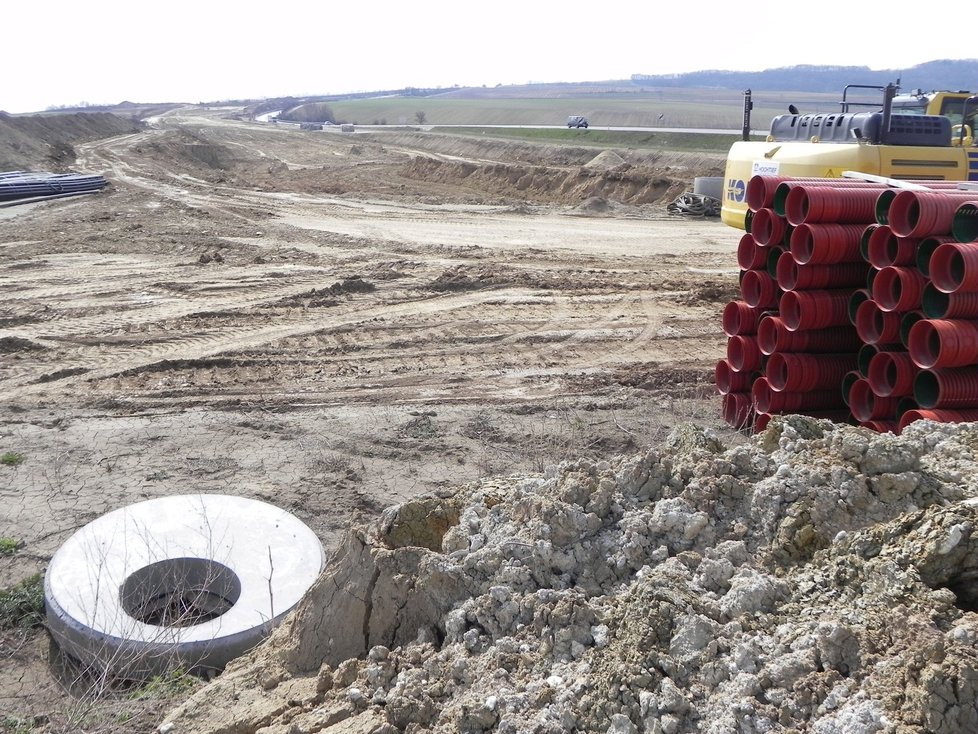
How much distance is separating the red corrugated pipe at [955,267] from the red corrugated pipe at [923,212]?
0.21 metres

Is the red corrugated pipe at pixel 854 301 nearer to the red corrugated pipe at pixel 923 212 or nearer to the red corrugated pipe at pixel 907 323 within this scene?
the red corrugated pipe at pixel 907 323

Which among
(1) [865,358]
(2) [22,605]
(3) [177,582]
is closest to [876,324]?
(1) [865,358]

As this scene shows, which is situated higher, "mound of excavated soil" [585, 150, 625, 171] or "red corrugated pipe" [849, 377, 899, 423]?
"mound of excavated soil" [585, 150, 625, 171]

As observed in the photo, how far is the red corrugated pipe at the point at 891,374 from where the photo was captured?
23.0ft

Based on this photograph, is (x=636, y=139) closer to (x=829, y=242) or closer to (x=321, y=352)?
(x=321, y=352)

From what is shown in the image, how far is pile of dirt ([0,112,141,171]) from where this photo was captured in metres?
35.4

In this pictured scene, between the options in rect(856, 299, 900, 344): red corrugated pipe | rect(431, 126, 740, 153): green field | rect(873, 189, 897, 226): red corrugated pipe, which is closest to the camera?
rect(856, 299, 900, 344): red corrugated pipe

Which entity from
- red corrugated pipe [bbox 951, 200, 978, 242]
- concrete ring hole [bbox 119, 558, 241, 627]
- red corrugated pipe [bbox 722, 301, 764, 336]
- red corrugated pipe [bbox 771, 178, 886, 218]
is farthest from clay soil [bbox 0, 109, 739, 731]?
red corrugated pipe [bbox 951, 200, 978, 242]

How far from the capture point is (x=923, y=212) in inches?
263

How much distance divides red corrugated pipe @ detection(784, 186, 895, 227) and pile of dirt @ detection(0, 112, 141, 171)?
33.9 metres

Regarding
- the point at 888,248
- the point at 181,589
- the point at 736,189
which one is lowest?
the point at 181,589

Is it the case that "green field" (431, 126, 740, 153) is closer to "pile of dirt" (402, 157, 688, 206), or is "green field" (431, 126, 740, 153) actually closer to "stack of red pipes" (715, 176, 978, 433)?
"pile of dirt" (402, 157, 688, 206)

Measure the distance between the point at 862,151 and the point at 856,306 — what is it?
11.7 ft

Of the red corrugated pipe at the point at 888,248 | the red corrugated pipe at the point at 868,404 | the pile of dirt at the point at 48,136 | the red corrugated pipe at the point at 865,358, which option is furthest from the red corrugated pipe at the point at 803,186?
the pile of dirt at the point at 48,136
